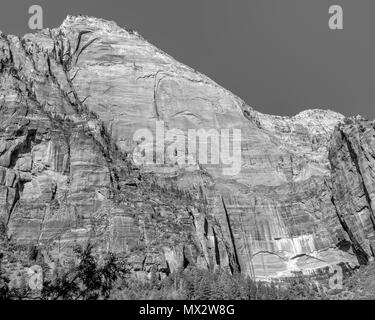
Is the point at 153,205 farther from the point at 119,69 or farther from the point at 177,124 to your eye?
the point at 119,69

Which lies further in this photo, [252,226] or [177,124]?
[177,124]

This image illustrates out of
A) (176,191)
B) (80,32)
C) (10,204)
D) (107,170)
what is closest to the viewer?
(10,204)

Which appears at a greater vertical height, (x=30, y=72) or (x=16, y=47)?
(x=16, y=47)
